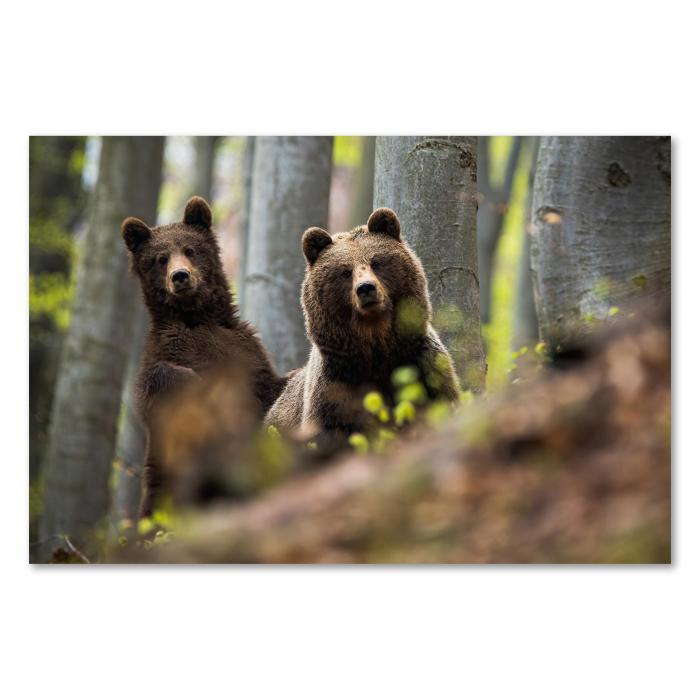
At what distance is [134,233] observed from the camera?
591cm

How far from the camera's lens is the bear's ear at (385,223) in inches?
206

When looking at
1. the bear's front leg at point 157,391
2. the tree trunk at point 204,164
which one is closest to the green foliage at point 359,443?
the bear's front leg at point 157,391

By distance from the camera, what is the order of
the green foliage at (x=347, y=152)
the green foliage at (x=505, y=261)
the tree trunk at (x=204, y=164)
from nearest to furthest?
the green foliage at (x=347, y=152) → the tree trunk at (x=204, y=164) → the green foliage at (x=505, y=261)

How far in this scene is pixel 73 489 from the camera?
8.22 metres

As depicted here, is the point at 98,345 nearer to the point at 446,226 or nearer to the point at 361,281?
the point at 446,226

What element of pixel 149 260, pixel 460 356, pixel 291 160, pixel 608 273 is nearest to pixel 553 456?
pixel 460 356

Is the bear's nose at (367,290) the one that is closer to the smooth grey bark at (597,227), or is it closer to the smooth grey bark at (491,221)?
the smooth grey bark at (597,227)

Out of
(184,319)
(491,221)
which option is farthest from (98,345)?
(491,221)

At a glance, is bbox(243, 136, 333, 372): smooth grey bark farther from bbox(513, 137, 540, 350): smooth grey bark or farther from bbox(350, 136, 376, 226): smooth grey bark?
bbox(513, 137, 540, 350): smooth grey bark

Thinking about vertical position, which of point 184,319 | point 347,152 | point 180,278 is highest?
point 347,152

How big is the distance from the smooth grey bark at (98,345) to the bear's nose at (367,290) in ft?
12.3

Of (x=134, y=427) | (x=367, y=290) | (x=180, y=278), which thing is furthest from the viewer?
(x=134, y=427)

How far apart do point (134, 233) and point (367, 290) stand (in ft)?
5.43

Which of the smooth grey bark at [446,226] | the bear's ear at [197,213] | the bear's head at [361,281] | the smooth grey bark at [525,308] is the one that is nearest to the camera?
the bear's head at [361,281]
